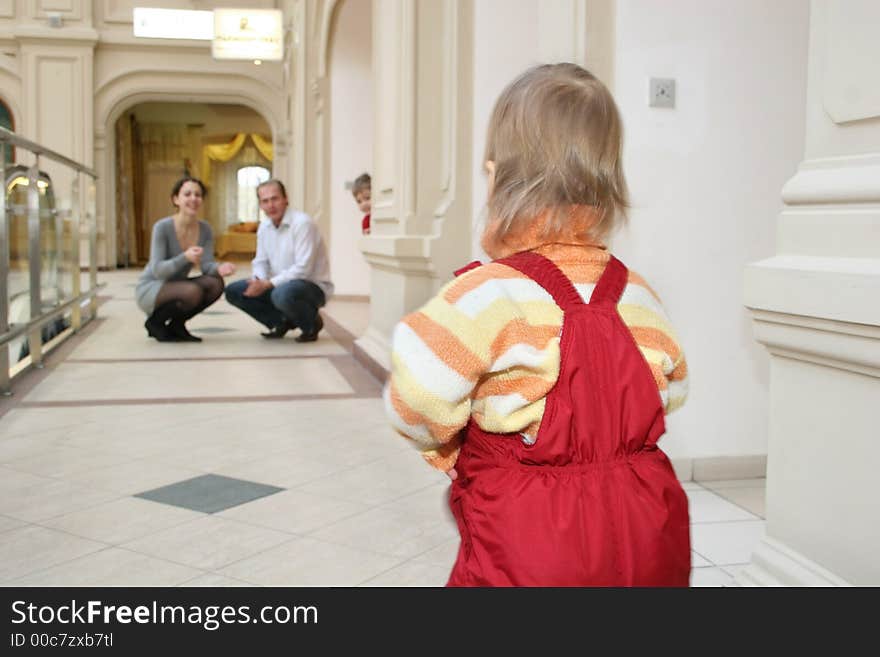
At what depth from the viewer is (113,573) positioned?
225cm

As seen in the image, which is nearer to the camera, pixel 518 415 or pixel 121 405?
pixel 518 415

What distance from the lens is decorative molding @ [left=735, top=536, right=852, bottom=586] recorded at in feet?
5.76

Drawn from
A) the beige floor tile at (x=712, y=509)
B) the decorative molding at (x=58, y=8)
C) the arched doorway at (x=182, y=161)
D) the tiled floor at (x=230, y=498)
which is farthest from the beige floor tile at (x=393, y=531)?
the arched doorway at (x=182, y=161)

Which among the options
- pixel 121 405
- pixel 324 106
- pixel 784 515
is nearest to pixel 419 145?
pixel 121 405

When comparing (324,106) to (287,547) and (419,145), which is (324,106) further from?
(287,547)

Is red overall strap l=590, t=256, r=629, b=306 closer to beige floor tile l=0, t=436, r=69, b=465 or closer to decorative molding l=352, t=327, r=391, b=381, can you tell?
beige floor tile l=0, t=436, r=69, b=465

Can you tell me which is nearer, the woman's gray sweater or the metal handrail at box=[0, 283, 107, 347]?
the metal handrail at box=[0, 283, 107, 347]

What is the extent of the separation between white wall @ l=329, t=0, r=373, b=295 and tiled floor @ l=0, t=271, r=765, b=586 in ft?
16.1

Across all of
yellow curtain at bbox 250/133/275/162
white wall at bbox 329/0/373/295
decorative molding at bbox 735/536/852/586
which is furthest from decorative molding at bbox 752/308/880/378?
yellow curtain at bbox 250/133/275/162

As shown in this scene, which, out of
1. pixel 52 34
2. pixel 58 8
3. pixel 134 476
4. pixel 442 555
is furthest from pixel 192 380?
pixel 58 8

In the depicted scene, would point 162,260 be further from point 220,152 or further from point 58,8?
point 220,152

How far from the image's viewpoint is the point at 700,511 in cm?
278

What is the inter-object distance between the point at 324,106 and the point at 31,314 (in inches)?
226

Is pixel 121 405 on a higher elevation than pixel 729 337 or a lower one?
lower
